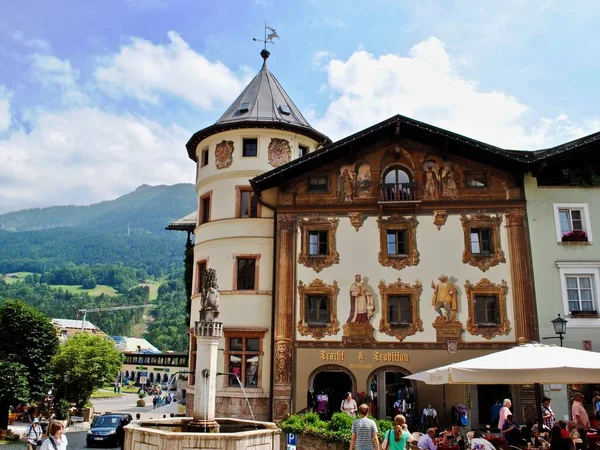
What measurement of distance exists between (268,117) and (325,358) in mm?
13498

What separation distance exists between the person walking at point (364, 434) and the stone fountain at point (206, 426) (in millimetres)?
2847

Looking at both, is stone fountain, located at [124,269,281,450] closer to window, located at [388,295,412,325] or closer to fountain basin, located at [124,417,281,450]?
fountain basin, located at [124,417,281,450]

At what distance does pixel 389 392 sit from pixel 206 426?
12.1m

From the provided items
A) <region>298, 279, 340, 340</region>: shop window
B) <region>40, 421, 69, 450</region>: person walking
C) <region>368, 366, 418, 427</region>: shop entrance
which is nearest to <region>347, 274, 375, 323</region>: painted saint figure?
<region>298, 279, 340, 340</region>: shop window

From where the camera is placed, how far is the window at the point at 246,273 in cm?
2855

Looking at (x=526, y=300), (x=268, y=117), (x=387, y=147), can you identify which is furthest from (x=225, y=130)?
(x=526, y=300)

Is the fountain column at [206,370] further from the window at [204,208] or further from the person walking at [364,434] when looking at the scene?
the window at [204,208]

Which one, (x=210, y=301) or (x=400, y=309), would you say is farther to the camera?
(x=400, y=309)

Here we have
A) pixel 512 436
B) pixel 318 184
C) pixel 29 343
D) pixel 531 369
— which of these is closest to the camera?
pixel 531 369

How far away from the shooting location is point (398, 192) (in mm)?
27906

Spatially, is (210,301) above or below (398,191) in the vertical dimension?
below

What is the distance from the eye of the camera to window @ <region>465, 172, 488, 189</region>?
92.2 ft

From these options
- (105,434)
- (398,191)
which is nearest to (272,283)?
(398,191)

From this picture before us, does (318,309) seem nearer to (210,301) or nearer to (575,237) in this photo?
(210,301)
